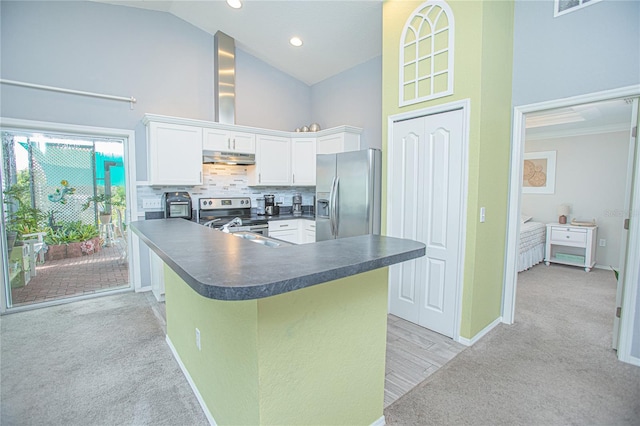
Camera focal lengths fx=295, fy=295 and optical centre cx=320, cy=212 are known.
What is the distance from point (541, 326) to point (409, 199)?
69.7 inches

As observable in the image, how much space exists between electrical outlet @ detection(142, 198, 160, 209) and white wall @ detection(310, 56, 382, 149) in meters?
2.83

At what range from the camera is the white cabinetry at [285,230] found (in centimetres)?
428

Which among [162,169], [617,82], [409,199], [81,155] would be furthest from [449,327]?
[81,155]

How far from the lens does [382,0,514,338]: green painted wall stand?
2.35 metres

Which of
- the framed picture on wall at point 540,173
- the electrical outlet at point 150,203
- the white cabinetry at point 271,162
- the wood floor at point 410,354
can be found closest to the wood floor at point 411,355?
the wood floor at point 410,354

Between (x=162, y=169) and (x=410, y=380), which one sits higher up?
(x=162, y=169)

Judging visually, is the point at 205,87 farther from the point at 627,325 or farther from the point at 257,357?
the point at 627,325

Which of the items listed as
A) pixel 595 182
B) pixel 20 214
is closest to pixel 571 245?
pixel 595 182

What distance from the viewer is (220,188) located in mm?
4391

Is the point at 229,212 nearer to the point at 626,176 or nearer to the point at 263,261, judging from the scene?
Answer: the point at 263,261

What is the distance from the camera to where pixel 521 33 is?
264 centimetres

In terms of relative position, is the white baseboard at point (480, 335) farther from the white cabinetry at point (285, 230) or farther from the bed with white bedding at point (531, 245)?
the white cabinetry at point (285, 230)

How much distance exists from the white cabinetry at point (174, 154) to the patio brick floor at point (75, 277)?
4.32 feet

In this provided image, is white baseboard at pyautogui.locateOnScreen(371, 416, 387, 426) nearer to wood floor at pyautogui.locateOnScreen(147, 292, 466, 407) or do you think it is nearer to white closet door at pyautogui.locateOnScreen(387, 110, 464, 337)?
wood floor at pyautogui.locateOnScreen(147, 292, 466, 407)
